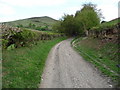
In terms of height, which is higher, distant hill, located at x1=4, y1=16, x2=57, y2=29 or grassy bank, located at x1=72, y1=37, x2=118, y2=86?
distant hill, located at x1=4, y1=16, x2=57, y2=29

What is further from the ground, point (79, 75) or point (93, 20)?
point (93, 20)

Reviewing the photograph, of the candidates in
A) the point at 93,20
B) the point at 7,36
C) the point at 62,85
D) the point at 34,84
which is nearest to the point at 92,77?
the point at 62,85

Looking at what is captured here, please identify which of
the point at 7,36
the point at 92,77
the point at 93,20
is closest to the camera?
the point at 92,77

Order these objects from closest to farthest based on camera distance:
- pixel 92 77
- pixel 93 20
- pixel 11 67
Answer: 1. pixel 92 77
2. pixel 11 67
3. pixel 93 20

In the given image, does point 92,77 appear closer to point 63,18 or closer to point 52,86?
point 52,86

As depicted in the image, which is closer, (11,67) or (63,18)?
(11,67)

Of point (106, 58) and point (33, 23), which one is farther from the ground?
point (33, 23)

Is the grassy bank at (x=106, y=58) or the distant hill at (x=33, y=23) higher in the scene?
the distant hill at (x=33, y=23)

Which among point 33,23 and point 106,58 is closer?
point 106,58

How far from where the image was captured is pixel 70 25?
178 ft

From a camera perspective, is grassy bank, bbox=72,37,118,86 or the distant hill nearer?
grassy bank, bbox=72,37,118,86

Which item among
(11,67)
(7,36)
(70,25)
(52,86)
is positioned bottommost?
(52,86)

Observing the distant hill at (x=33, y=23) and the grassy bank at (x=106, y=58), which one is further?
the distant hill at (x=33, y=23)

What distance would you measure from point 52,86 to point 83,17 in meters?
40.3
